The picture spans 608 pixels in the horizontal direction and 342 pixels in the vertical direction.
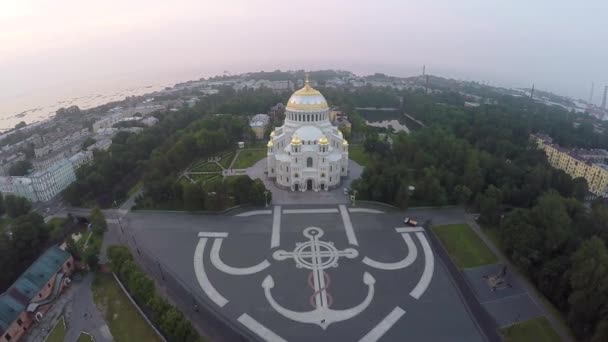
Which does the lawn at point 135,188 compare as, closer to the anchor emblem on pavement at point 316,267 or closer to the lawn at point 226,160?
the lawn at point 226,160

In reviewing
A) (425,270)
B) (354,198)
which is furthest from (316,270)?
(354,198)

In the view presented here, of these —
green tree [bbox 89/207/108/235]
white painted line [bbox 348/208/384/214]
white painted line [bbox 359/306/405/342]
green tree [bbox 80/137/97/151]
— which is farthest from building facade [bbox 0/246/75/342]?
green tree [bbox 80/137/97/151]

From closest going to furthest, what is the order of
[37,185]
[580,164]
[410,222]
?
[410,222], [37,185], [580,164]

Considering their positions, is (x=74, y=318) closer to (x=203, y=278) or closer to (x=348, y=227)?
(x=203, y=278)

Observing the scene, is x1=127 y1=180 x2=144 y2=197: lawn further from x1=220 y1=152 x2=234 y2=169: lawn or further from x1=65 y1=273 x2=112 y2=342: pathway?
x1=65 y1=273 x2=112 y2=342: pathway

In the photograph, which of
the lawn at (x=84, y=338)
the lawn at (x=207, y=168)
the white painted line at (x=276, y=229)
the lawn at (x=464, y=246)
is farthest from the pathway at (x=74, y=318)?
the lawn at (x=464, y=246)
